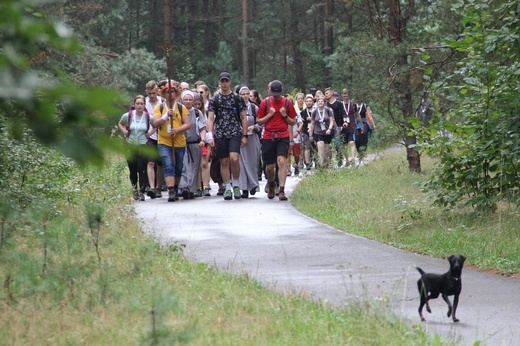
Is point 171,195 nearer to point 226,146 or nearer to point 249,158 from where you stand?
point 226,146

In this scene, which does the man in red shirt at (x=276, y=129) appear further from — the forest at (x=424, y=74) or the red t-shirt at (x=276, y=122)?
the forest at (x=424, y=74)

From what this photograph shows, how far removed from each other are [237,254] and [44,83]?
839 centimetres

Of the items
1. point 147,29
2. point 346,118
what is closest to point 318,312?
point 346,118

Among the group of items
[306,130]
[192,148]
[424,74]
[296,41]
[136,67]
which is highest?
[296,41]

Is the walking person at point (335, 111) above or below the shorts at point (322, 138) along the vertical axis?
above

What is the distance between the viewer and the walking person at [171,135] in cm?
1805

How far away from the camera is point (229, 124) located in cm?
1806

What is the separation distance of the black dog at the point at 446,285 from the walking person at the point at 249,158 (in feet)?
36.3

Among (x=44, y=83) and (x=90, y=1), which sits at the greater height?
(x=90, y=1)

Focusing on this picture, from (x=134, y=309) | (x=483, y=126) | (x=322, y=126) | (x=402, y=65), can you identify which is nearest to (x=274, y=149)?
(x=402, y=65)

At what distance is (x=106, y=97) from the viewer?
2.73 meters

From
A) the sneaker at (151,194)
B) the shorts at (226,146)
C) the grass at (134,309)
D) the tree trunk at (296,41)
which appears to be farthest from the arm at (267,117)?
the tree trunk at (296,41)

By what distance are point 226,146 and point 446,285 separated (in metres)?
11.2

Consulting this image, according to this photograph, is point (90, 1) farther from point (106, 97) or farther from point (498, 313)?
point (106, 97)
